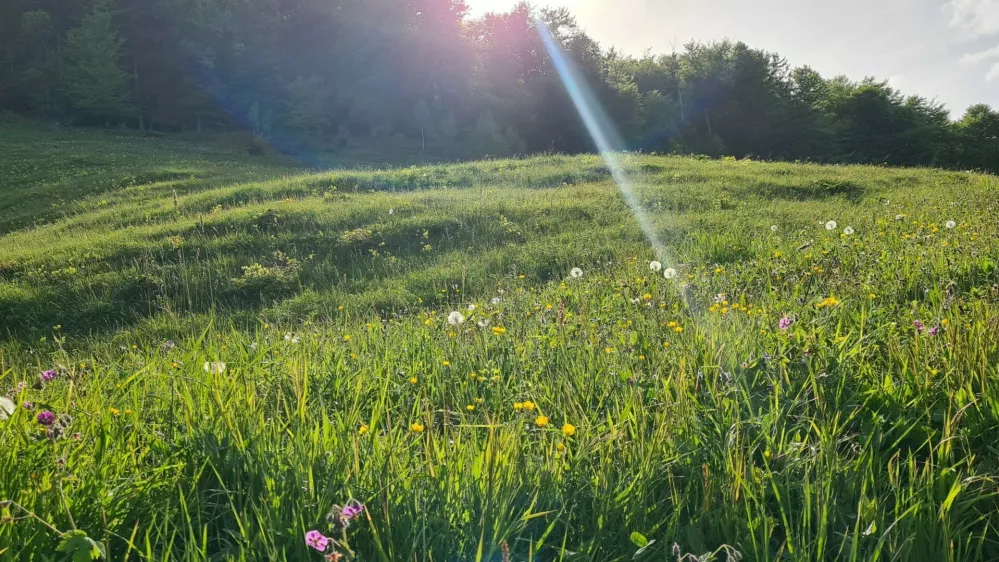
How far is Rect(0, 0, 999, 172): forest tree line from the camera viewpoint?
4297 centimetres

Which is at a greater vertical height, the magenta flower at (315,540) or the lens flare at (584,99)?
the lens flare at (584,99)

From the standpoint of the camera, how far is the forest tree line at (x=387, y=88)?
4297 centimetres

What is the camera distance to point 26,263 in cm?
974

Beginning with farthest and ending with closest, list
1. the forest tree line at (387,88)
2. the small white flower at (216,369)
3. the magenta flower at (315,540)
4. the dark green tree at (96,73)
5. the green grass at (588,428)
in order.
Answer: the forest tree line at (387,88)
the dark green tree at (96,73)
the small white flower at (216,369)
the green grass at (588,428)
the magenta flower at (315,540)

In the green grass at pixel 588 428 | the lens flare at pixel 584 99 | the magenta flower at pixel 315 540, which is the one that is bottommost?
the green grass at pixel 588 428

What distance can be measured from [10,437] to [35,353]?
19.2 feet

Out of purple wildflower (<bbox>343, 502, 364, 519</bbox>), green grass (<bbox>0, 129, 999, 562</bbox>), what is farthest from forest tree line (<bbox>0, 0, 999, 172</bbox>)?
purple wildflower (<bbox>343, 502, 364, 519</bbox>)

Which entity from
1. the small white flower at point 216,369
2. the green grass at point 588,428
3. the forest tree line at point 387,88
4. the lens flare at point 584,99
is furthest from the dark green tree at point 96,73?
the small white flower at point 216,369

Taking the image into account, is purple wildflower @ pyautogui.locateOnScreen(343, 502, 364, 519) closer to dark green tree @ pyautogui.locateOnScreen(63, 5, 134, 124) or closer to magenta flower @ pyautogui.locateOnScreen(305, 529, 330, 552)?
magenta flower @ pyautogui.locateOnScreen(305, 529, 330, 552)

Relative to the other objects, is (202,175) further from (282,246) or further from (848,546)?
(848,546)

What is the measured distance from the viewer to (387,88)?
1790 inches

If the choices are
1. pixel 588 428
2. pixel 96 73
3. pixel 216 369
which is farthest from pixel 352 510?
pixel 96 73

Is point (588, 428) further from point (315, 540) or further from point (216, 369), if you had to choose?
point (216, 369)

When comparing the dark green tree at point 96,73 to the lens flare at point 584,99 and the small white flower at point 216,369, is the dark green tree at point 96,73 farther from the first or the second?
the small white flower at point 216,369
